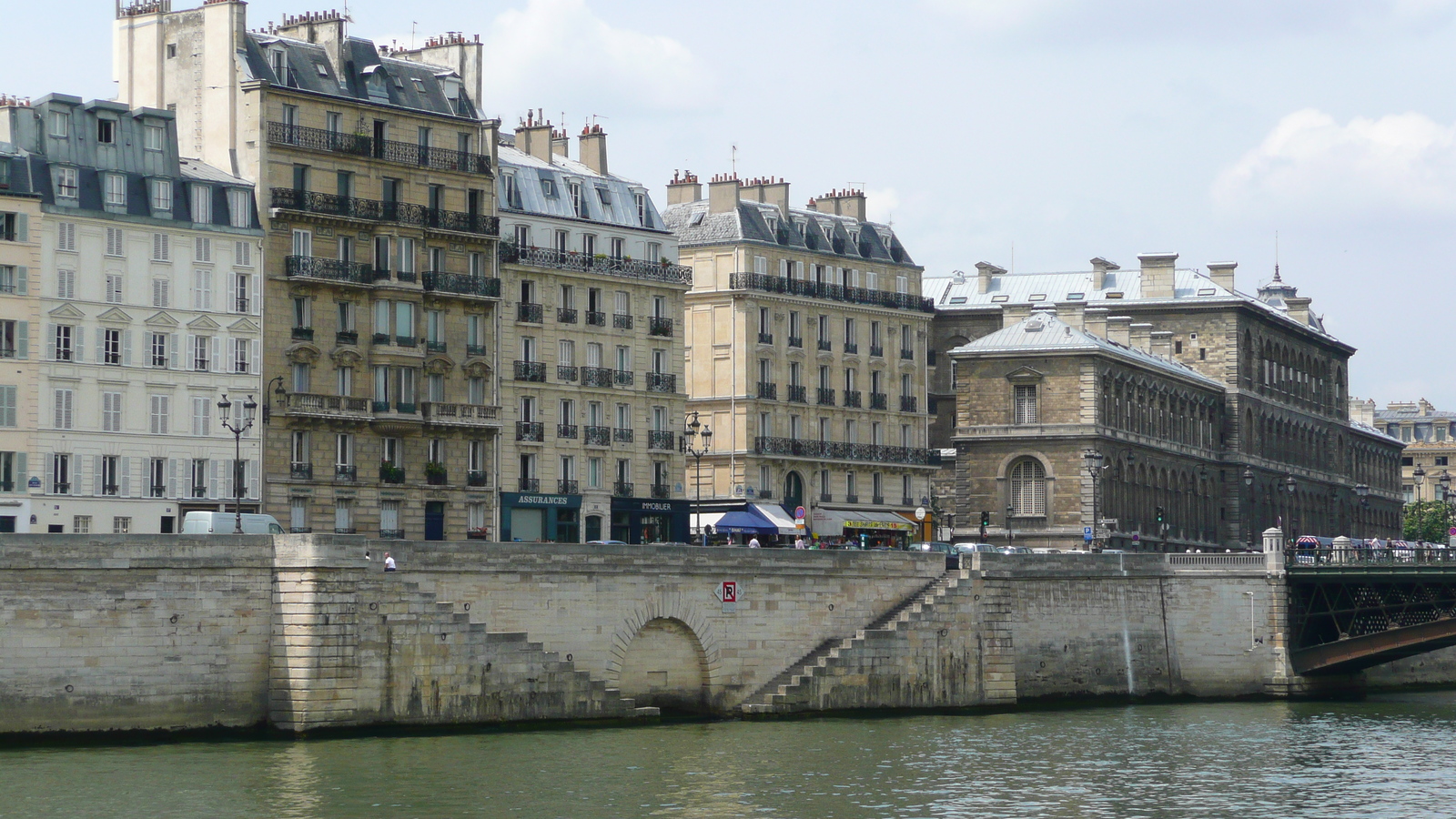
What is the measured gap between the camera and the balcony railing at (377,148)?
8144cm

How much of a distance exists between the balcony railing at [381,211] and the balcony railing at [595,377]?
270 inches

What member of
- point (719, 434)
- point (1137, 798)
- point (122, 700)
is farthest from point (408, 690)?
point (719, 434)

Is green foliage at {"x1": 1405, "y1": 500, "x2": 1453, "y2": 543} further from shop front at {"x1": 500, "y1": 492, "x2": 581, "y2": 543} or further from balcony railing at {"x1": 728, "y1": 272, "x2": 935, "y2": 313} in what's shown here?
shop front at {"x1": 500, "y1": 492, "x2": 581, "y2": 543}

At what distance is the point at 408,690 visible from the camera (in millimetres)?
62562

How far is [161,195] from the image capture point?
3066 inches

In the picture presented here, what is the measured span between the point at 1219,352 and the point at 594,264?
50.4 metres

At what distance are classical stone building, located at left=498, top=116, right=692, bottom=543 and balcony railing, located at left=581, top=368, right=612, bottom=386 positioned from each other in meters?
0.03

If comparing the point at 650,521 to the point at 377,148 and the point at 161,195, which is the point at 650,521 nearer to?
the point at 377,148

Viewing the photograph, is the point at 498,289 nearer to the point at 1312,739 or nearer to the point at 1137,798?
the point at 1312,739

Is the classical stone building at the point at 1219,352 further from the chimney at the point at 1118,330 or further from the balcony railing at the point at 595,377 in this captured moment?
the balcony railing at the point at 595,377

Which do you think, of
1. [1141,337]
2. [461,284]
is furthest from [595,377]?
[1141,337]

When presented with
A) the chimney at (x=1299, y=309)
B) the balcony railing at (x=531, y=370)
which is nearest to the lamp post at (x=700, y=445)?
the balcony railing at (x=531, y=370)

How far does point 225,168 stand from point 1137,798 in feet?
131

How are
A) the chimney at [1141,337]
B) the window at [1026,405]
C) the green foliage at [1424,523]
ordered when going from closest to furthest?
1. the window at [1026,405]
2. the chimney at [1141,337]
3. the green foliage at [1424,523]
